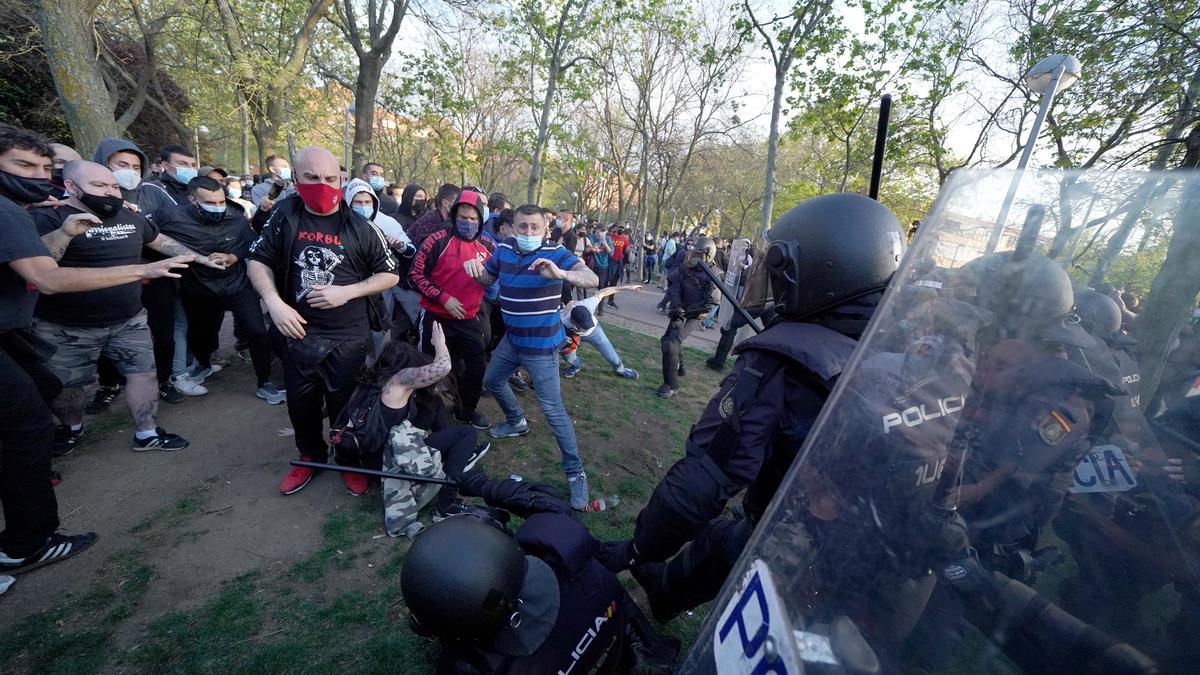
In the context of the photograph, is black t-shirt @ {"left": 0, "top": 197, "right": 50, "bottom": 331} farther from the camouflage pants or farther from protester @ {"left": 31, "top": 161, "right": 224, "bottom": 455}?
the camouflage pants

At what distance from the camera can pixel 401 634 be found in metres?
2.35

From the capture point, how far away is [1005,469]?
805 millimetres

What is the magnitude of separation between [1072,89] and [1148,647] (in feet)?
38.7

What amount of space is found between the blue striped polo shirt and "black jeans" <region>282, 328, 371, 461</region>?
1043mm

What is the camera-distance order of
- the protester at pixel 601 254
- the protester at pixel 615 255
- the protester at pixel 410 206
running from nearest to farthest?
the protester at pixel 410 206 → the protester at pixel 601 254 → the protester at pixel 615 255

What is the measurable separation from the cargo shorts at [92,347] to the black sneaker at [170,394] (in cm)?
103

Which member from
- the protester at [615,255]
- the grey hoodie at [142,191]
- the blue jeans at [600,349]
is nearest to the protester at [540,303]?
the blue jeans at [600,349]

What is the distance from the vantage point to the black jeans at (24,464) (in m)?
2.27

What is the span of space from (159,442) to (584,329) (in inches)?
146

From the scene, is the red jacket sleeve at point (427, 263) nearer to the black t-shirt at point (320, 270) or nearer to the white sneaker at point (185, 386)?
the black t-shirt at point (320, 270)

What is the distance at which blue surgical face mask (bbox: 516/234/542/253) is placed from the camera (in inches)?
143

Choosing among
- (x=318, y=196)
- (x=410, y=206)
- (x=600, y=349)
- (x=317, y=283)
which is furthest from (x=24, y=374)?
(x=600, y=349)

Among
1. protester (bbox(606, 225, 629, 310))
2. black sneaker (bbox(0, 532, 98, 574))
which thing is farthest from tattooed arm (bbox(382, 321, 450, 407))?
protester (bbox(606, 225, 629, 310))

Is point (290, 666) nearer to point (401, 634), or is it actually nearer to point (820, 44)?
point (401, 634)
